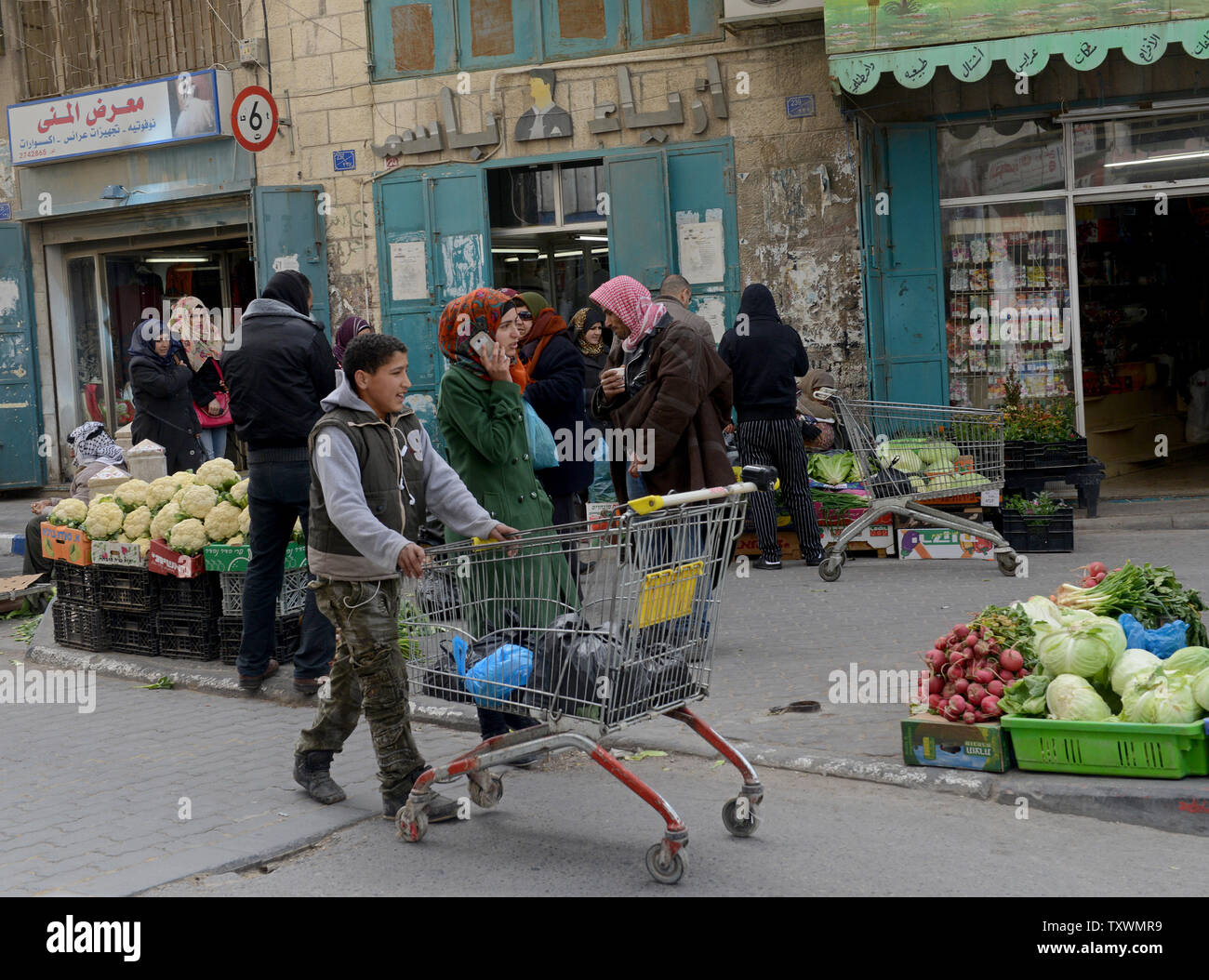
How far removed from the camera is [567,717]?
4625 millimetres

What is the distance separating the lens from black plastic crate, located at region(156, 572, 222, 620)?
8266 millimetres

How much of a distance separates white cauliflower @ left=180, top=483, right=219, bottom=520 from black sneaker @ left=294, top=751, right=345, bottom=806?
3.18 m

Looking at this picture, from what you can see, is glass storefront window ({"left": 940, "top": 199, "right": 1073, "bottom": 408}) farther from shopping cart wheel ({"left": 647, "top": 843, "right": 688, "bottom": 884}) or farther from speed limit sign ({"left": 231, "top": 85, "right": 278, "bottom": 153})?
shopping cart wheel ({"left": 647, "top": 843, "right": 688, "bottom": 884})

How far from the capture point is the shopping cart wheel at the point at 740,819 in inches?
188

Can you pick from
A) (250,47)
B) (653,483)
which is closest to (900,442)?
(653,483)

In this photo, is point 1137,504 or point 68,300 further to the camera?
point 68,300

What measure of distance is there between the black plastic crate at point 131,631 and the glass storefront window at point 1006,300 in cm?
773

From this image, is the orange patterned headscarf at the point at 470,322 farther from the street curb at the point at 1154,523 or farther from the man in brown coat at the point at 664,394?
the street curb at the point at 1154,523

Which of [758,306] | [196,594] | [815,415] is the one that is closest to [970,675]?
[196,594]

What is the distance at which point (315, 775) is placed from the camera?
218 inches

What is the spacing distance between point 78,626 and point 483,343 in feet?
16.3

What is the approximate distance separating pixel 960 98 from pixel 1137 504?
13.4ft

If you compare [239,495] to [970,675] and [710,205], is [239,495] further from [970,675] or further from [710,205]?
[710,205]
